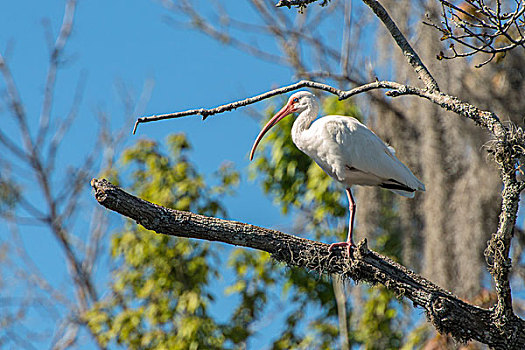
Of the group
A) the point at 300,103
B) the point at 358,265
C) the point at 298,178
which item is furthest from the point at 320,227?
the point at 358,265

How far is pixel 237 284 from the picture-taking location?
7.80 meters

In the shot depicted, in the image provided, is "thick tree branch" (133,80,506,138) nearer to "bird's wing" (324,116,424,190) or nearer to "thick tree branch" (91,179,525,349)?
"thick tree branch" (91,179,525,349)

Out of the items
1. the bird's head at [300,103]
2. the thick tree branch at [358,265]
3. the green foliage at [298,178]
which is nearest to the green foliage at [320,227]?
the green foliage at [298,178]

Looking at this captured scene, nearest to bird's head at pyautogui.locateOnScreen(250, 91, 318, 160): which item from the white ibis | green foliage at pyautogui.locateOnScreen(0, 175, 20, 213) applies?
the white ibis

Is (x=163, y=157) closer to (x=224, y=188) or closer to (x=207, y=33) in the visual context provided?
(x=224, y=188)

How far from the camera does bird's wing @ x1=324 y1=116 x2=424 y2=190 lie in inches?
195

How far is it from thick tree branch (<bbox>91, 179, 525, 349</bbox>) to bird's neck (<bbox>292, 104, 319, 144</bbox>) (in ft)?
4.60

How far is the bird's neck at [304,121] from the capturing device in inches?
208

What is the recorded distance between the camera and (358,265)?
12.9 feet

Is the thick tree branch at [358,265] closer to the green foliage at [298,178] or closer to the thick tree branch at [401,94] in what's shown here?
the thick tree branch at [401,94]

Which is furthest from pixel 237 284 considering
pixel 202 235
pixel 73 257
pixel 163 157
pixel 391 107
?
pixel 73 257

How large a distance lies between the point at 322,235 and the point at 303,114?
2.99 meters

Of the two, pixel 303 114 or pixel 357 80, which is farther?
pixel 357 80

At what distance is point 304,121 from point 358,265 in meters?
1.63
